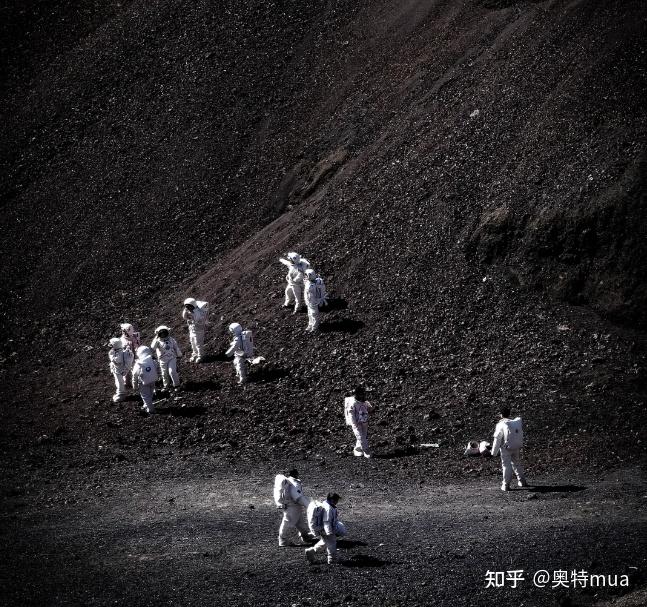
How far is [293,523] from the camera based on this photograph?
51.4 ft

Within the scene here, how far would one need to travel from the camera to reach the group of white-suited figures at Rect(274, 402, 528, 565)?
14.8 m

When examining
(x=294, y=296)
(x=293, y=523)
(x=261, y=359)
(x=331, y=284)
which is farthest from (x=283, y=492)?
(x=331, y=284)

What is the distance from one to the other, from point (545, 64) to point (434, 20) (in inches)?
348

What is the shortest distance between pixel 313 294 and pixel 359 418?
238 inches

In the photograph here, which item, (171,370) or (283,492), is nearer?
(283,492)

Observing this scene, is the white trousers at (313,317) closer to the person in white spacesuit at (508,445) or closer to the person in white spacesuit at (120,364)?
the person in white spacesuit at (120,364)

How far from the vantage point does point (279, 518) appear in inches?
677

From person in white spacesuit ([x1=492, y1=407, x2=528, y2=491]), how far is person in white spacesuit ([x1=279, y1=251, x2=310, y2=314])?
9.76m

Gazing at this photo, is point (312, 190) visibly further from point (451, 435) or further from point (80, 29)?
point (80, 29)

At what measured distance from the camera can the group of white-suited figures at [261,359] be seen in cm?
1515

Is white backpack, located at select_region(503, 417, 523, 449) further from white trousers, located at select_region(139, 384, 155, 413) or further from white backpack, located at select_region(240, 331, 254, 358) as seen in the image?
white trousers, located at select_region(139, 384, 155, 413)

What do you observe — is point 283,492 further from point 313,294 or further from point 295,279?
point 295,279

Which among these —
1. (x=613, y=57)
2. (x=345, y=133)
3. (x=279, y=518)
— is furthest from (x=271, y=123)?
(x=279, y=518)

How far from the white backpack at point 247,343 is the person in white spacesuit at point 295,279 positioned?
2.75m
